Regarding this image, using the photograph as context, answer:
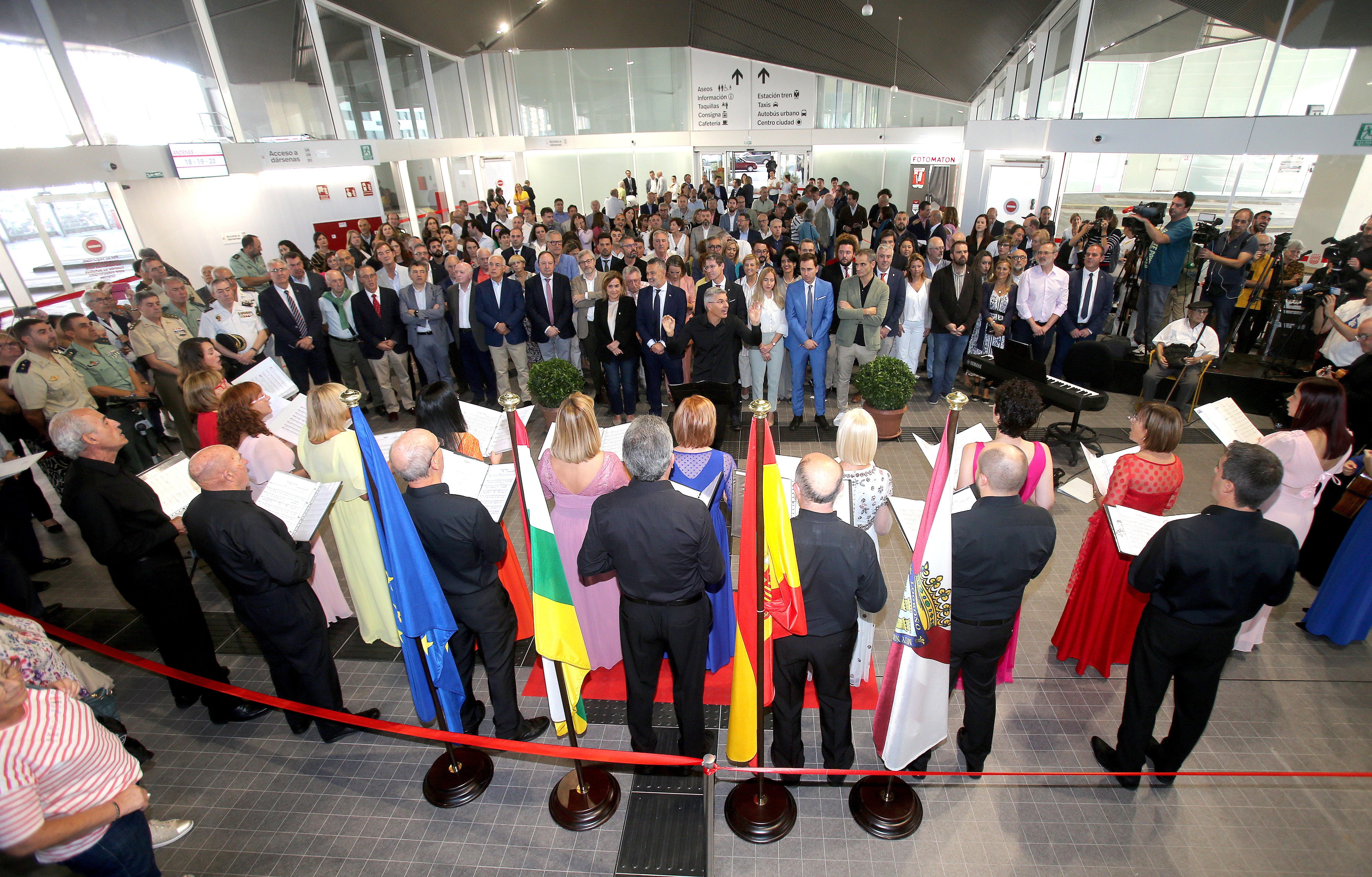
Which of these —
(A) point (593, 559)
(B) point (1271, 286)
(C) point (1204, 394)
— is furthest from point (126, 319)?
(B) point (1271, 286)

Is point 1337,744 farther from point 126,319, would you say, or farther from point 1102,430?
point 126,319

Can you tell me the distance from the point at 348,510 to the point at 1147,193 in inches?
1336

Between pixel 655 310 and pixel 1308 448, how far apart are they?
5083mm

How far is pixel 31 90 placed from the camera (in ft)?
26.4

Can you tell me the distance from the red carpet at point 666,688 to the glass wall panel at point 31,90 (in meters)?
9.50

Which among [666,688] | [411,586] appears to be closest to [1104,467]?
[666,688]

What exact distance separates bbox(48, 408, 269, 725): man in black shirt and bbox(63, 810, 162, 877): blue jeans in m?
1.25

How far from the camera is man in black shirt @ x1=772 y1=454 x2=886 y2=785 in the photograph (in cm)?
252

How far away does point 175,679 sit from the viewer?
3770 millimetres

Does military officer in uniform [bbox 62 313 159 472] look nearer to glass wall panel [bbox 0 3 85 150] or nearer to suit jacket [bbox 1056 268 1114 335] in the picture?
glass wall panel [bbox 0 3 85 150]

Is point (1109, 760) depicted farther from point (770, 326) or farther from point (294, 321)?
point (294, 321)

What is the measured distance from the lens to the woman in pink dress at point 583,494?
3.19 meters

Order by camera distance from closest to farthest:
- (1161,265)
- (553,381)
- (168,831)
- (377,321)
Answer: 1. (168,831)
2. (553,381)
3. (377,321)
4. (1161,265)

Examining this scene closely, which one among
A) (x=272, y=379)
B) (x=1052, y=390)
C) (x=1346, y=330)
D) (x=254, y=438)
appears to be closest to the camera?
(x=254, y=438)
